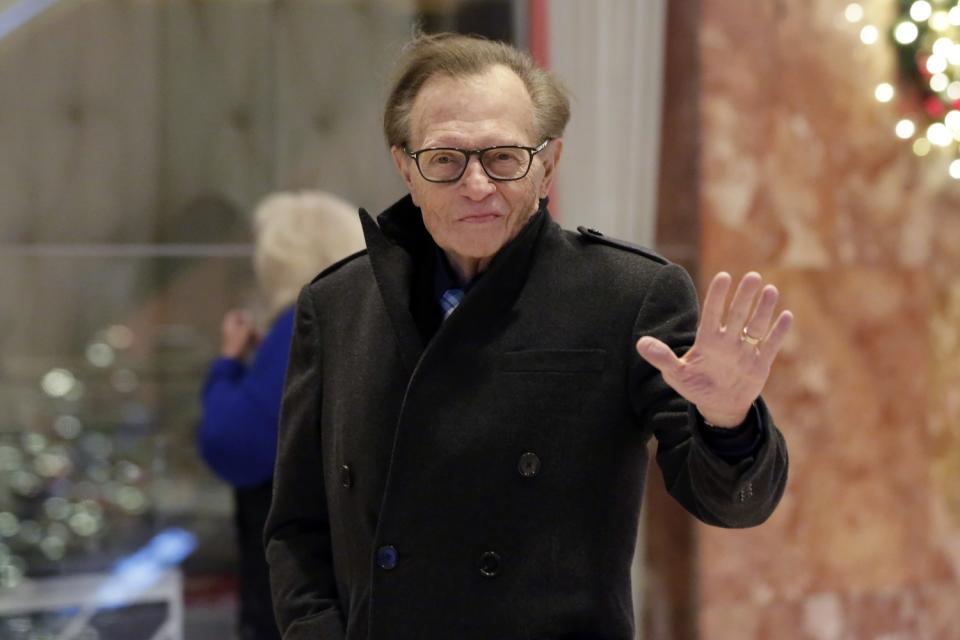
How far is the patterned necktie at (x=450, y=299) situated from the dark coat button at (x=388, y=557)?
1.09 feet

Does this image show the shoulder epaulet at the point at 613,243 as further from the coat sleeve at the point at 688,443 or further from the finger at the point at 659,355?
the finger at the point at 659,355

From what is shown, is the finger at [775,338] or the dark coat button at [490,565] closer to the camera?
the finger at [775,338]

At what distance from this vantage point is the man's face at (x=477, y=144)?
185 cm

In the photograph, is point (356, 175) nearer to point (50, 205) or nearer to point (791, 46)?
point (50, 205)

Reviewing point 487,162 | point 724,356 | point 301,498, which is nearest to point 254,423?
point 301,498

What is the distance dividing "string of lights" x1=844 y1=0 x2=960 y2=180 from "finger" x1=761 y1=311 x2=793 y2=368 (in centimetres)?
335

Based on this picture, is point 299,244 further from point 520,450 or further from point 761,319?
point 761,319

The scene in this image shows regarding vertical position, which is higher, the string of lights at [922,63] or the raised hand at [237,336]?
the string of lights at [922,63]

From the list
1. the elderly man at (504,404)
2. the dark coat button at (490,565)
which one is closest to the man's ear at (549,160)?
the elderly man at (504,404)

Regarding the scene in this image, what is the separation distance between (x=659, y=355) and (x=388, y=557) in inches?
19.1

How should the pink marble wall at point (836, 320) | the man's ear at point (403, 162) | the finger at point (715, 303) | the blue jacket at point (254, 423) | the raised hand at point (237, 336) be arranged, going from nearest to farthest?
the finger at point (715, 303) → the man's ear at point (403, 162) → the blue jacket at point (254, 423) → the raised hand at point (237, 336) → the pink marble wall at point (836, 320)

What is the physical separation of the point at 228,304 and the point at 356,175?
584mm

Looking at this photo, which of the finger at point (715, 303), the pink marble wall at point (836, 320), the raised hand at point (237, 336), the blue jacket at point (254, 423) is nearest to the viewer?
the finger at point (715, 303)

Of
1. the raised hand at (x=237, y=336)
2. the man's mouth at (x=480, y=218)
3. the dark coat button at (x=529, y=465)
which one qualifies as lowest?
the raised hand at (x=237, y=336)
